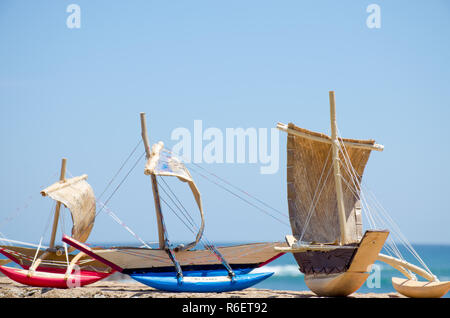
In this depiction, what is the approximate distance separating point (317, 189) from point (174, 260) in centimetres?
674

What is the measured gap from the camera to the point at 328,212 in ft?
A: 97.9

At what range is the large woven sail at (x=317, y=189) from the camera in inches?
1147

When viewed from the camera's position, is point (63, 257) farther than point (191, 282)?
Yes

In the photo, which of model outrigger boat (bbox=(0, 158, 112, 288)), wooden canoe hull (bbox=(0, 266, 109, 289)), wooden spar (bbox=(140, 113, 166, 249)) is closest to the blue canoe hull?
wooden spar (bbox=(140, 113, 166, 249))

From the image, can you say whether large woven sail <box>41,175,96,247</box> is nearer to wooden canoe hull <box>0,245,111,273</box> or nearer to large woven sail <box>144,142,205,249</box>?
wooden canoe hull <box>0,245,111,273</box>

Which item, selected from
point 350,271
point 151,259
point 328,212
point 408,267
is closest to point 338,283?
point 350,271

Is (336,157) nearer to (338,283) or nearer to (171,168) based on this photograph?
(338,283)

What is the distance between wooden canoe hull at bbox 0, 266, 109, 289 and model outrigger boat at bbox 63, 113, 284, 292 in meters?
2.30

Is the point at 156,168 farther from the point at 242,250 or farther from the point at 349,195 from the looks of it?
the point at 349,195

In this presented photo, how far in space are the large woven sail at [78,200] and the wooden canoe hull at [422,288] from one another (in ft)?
50.3

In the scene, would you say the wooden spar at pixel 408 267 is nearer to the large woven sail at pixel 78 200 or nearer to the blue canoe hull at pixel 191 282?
the blue canoe hull at pixel 191 282

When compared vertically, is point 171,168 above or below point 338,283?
above

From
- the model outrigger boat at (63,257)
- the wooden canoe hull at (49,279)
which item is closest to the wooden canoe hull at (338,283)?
the model outrigger boat at (63,257)
